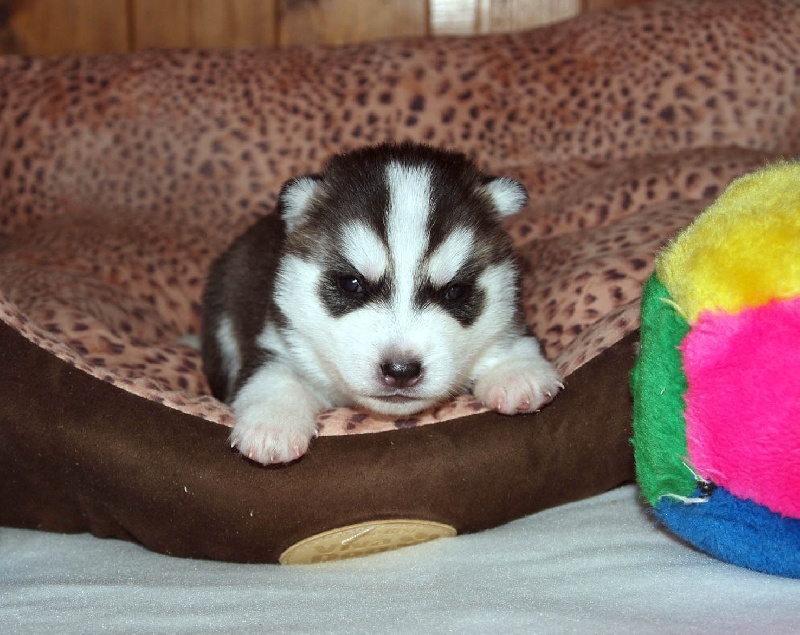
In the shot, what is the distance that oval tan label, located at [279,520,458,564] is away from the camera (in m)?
2.42

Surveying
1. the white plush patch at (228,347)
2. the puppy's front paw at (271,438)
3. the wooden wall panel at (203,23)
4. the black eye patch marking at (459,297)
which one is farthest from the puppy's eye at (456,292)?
the wooden wall panel at (203,23)

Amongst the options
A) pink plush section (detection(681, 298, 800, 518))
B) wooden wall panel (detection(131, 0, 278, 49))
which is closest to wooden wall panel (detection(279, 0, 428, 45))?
wooden wall panel (detection(131, 0, 278, 49))

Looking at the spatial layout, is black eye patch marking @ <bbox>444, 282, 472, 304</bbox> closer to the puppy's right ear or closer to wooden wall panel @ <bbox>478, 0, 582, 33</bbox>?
the puppy's right ear

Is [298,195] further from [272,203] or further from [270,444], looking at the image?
[272,203]

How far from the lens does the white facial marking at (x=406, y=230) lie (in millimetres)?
2525

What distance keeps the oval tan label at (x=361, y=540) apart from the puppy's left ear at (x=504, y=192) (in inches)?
44.6

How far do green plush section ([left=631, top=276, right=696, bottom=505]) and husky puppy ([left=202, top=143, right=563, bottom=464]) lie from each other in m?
0.42

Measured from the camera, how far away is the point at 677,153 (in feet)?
A: 13.5

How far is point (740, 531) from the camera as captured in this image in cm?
201

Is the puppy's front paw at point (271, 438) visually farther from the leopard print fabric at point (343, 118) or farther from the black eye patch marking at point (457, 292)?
the leopard print fabric at point (343, 118)

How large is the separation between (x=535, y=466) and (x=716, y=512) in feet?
1.98

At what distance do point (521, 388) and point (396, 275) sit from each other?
0.49 m

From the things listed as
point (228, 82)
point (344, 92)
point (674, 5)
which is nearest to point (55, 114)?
point (228, 82)

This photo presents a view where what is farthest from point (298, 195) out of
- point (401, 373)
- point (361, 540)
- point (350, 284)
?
point (361, 540)
